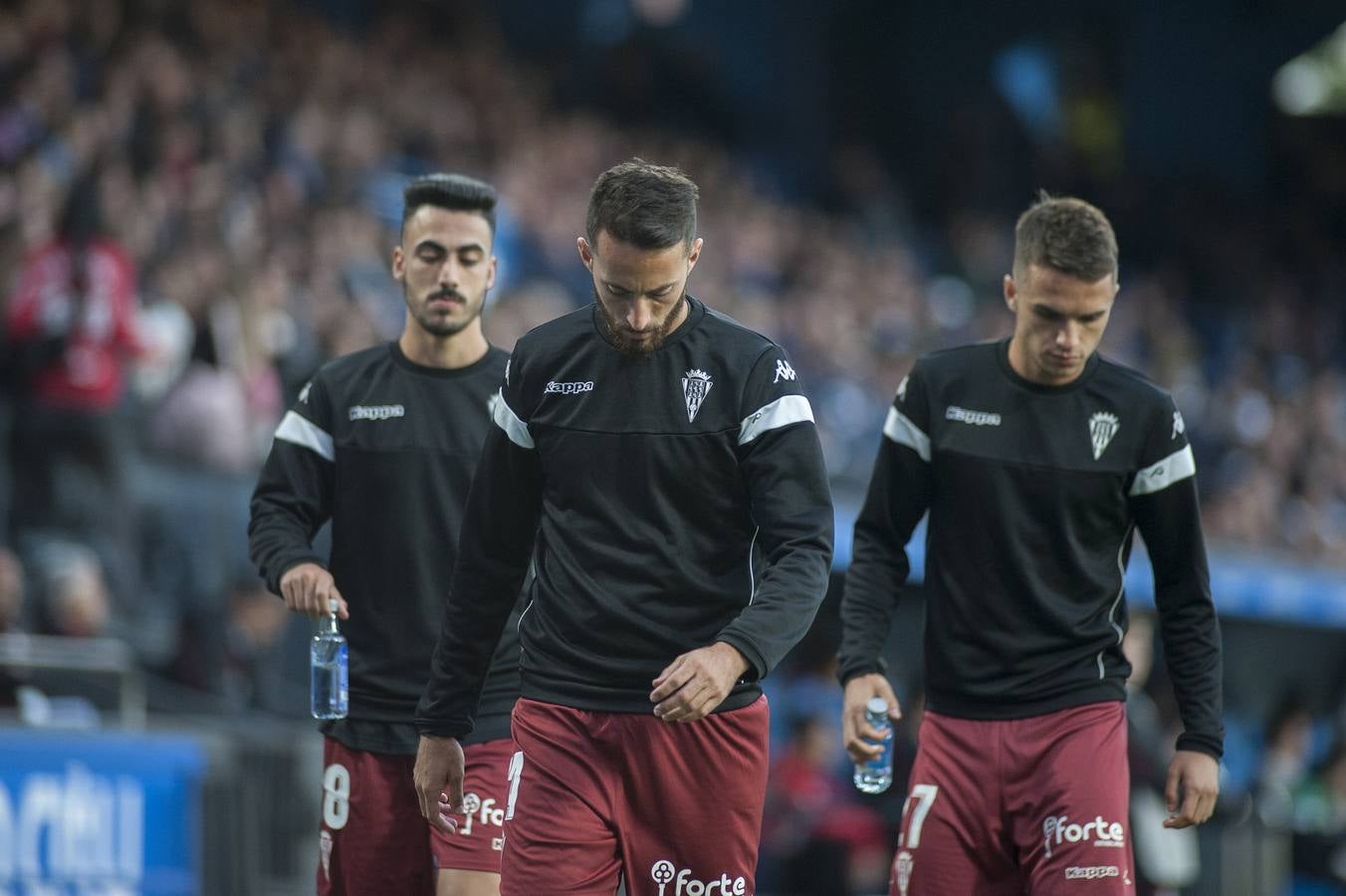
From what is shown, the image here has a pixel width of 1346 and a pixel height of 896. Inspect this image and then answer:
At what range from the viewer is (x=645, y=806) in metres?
4.97

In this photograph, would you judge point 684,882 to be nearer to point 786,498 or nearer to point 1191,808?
point 786,498

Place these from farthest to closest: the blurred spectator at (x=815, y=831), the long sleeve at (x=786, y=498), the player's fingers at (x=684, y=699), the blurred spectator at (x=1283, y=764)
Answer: the blurred spectator at (x=1283, y=764), the blurred spectator at (x=815, y=831), the long sleeve at (x=786, y=498), the player's fingers at (x=684, y=699)

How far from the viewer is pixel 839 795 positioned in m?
12.7

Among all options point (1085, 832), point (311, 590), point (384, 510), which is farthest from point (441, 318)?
point (1085, 832)

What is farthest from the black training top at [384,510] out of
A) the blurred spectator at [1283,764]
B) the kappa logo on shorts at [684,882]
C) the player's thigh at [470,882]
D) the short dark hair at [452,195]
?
the blurred spectator at [1283,764]

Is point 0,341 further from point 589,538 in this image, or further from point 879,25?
point 879,25

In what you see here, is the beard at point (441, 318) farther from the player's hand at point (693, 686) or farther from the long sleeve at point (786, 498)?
the player's hand at point (693, 686)

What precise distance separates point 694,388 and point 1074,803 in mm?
1738

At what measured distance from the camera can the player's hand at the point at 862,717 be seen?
5832 millimetres

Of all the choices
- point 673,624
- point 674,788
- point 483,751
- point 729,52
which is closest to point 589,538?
point 673,624

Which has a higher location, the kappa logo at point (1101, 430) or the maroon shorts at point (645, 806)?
the kappa logo at point (1101, 430)

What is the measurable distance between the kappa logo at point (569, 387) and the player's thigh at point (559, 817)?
84 centimetres

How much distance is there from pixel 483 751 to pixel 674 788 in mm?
1201

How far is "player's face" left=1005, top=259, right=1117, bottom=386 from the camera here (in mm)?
5820
